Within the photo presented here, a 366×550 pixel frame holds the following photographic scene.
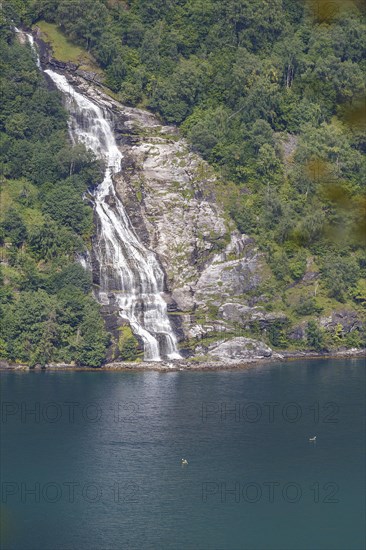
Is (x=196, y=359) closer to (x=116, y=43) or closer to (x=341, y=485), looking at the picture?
(x=341, y=485)

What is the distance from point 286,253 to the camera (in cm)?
11325

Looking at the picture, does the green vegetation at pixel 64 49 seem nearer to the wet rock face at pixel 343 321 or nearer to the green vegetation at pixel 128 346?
the green vegetation at pixel 128 346

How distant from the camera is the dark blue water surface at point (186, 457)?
6762 centimetres

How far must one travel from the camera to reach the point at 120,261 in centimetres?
11100

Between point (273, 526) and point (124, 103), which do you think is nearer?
point (273, 526)

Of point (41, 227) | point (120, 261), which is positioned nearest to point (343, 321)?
point (120, 261)

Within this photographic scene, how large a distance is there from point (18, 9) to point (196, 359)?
2094 inches

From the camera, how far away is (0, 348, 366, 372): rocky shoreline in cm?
10031

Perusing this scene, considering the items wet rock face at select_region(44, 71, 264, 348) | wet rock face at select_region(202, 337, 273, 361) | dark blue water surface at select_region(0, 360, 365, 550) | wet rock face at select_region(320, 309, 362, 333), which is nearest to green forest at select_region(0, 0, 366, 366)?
wet rock face at select_region(320, 309, 362, 333)

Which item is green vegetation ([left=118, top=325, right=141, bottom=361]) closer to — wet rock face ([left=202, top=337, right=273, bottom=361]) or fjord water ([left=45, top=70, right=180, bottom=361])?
fjord water ([left=45, top=70, right=180, bottom=361])

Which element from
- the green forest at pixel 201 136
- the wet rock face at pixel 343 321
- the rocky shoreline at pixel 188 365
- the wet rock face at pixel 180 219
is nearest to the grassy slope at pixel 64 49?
the green forest at pixel 201 136

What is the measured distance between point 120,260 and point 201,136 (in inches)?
728

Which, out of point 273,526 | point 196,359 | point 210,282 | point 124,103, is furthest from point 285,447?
point 124,103

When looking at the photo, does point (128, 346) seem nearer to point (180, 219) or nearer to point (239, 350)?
point (239, 350)
